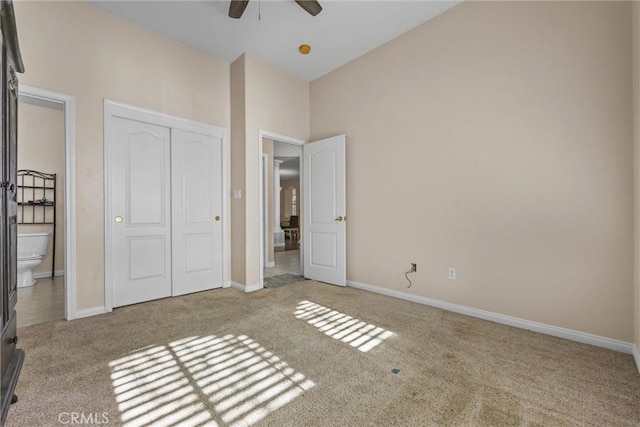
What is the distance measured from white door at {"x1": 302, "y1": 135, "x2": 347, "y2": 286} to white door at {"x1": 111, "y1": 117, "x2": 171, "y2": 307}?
1.87 metres

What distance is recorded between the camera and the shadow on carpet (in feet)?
13.4

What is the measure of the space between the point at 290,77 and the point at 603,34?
340 centimetres

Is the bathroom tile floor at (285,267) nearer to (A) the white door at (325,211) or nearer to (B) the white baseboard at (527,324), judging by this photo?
(A) the white door at (325,211)

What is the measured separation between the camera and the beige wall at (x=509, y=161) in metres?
2.15

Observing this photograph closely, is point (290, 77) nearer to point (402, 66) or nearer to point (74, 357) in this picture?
point (402, 66)

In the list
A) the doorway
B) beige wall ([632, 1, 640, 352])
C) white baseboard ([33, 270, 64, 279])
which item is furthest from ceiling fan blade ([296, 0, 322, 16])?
white baseboard ([33, 270, 64, 279])

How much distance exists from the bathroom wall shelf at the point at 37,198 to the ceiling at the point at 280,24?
3090 millimetres

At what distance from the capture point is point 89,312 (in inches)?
111

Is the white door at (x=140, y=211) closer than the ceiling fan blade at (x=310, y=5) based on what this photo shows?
No

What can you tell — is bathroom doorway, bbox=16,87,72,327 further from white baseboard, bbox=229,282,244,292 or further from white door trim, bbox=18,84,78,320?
white baseboard, bbox=229,282,244,292

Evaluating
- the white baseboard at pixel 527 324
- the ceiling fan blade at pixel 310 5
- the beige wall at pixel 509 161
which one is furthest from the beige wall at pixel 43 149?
the white baseboard at pixel 527 324

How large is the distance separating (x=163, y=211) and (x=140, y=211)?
0.79ft

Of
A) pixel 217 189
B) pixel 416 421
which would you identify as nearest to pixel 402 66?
pixel 217 189

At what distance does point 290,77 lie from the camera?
430cm
